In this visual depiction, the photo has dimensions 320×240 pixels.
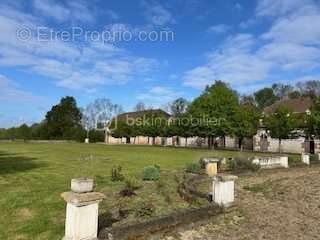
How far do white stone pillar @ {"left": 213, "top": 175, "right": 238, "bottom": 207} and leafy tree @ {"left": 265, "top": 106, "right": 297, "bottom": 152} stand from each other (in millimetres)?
29939

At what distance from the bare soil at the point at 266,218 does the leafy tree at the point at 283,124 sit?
80.9ft

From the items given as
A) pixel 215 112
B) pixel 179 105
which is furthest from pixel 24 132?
pixel 215 112

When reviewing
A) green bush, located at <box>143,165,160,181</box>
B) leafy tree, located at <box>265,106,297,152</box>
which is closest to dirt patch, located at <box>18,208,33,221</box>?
green bush, located at <box>143,165,160,181</box>

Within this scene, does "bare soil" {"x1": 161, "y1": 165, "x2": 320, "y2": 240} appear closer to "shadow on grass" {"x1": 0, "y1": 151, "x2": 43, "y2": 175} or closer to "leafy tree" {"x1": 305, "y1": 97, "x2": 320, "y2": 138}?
"shadow on grass" {"x1": 0, "y1": 151, "x2": 43, "y2": 175}

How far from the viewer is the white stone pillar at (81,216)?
16.3 ft

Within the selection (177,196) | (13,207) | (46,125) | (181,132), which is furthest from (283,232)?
(46,125)

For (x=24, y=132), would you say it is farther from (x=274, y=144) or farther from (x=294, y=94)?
(x=294, y=94)

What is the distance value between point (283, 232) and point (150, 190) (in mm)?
5211

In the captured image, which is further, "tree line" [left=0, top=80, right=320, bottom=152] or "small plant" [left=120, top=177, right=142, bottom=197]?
"tree line" [left=0, top=80, right=320, bottom=152]

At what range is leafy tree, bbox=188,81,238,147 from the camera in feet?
136

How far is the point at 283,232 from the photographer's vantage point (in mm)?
6586

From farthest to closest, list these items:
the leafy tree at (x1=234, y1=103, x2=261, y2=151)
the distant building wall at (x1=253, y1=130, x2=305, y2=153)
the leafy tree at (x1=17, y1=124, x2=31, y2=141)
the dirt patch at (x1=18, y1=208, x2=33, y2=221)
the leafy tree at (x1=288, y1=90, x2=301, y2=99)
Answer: the leafy tree at (x1=17, y1=124, x2=31, y2=141)
the leafy tree at (x1=288, y1=90, x2=301, y2=99)
the distant building wall at (x1=253, y1=130, x2=305, y2=153)
the leafy tree at (x1=234, y1=103, x2=261, y2=151)
the dirt patch at (x1=18, y1=208, x2=33, y2=221)

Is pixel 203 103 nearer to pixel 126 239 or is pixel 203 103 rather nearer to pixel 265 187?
pixel 265 187

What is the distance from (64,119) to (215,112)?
5324cm
